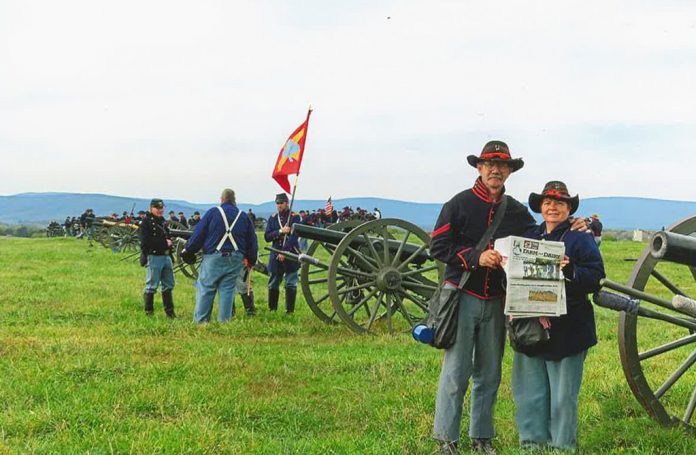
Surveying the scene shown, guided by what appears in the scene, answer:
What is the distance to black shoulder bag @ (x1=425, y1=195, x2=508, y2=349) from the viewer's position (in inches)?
185

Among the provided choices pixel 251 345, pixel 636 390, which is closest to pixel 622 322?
pixel 636 390

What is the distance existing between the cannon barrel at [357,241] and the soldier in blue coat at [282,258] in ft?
4.96

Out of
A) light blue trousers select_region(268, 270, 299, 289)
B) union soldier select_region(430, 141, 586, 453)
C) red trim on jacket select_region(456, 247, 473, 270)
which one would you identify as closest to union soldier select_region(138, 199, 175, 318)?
light blue trousers select_region(268, 270, 299, 289)

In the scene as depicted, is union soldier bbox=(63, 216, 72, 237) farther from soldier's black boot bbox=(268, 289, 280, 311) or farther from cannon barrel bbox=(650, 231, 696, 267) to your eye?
cannon barrel bbox=(650, 231, 696, 267)

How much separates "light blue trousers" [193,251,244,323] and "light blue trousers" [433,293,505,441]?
208 inches

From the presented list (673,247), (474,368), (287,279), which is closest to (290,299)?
(287,279)

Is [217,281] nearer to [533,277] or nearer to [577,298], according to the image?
[577,298]

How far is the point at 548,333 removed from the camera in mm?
4414

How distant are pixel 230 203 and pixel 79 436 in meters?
5.39

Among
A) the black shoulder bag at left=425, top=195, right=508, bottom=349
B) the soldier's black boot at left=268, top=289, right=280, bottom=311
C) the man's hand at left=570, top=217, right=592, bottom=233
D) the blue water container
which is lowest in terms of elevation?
the soldier's black boot at left=268, top=289, right=280, bottom=311

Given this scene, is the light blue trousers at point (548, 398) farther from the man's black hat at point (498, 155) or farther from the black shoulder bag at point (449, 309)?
the man's black hat at point (498, 155)

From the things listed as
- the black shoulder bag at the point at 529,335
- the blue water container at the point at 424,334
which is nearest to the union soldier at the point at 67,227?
the blue water container at the point at 424,334

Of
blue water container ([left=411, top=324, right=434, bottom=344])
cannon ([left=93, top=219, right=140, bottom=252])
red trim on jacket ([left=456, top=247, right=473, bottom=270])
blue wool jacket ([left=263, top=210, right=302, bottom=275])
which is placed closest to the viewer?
red trim on jacket ([left=456, top=247, right=473, bottom=270])

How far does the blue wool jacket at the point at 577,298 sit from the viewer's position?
4.37 meters
